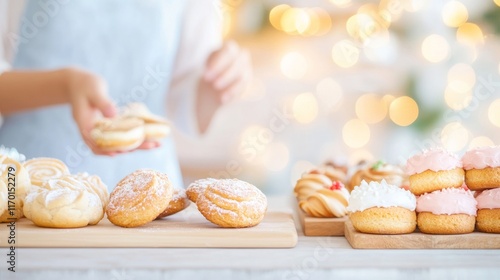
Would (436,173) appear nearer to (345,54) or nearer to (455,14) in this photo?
(345,54)

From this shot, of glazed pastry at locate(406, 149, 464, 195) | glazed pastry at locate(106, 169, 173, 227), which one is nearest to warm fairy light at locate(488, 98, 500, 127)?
glazed pastry at locate(406, 149, 464, 195)

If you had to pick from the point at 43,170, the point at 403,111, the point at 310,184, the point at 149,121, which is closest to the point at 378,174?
the point at 310,184

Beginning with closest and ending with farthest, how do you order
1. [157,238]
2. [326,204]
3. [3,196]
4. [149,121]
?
[157,238] → [3,196] → [326,204] → [149,121]

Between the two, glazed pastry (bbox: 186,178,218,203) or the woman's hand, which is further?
the woman's hand

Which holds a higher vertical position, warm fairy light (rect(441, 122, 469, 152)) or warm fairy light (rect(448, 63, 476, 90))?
warm fairy light (rect(448, 63, 476, 90))

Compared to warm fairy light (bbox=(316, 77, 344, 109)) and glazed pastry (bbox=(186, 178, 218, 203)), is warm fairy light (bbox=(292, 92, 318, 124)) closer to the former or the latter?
warm fairy light (bbox=(316, 77, 344, 109))

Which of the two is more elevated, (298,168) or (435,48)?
(435,48)

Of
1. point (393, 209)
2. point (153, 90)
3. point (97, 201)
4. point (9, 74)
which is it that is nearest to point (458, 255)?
A: point (393, 209)
